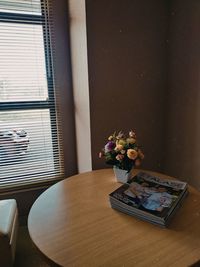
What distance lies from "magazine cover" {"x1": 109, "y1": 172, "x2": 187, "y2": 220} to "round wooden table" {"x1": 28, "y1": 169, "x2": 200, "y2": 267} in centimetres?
5

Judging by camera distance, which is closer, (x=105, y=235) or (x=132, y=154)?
(x=105, y=235)

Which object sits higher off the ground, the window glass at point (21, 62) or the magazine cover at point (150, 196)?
the window glass at point (21, 62)

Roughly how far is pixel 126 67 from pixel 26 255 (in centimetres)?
164

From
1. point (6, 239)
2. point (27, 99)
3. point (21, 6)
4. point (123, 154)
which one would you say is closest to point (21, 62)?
point (27, 99)

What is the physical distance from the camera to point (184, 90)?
63.2 inches

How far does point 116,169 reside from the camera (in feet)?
4.24

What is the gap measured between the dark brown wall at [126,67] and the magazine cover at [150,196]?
596 millimetres

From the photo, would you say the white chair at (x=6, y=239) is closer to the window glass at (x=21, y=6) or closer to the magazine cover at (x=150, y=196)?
the magazine cover at (x=150, y=196)

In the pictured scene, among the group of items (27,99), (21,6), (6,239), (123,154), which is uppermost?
(21,6)

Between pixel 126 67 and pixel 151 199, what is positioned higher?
pixel 126 67

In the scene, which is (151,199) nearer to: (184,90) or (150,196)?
(150,196)

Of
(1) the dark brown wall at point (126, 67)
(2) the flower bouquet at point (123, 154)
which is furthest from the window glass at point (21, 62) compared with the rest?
(2) the flower bouquet at point (123, 154)

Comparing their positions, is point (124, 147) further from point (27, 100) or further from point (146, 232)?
point (27, 100)

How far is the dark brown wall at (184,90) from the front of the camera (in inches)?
58.2
